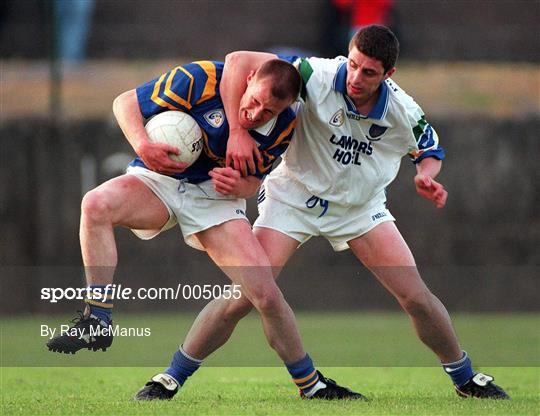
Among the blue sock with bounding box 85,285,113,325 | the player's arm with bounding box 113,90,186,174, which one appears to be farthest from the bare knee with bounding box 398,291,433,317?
the blue sock with bounding box 85,285,113,325

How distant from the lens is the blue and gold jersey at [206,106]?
22.3 feet

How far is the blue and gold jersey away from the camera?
6.79m

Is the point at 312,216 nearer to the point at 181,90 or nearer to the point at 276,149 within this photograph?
the point at 276,149

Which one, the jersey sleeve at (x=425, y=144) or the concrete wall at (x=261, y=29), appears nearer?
the jersey sleeve at (x=425, y=144)

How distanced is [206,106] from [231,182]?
458 mm

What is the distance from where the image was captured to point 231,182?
22.2ft

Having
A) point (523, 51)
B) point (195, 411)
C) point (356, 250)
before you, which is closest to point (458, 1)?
point (523, 51)

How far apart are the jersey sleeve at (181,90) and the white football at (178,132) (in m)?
0.06

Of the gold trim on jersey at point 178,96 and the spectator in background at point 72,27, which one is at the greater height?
the gold trim on jersey at point 178,96

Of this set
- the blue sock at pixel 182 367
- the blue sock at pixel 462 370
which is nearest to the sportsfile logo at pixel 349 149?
the blue sock at pixel 462 370

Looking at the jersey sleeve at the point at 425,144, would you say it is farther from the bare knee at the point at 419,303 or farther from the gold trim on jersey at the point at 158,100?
the gold trim on jersey at the point at 158,100

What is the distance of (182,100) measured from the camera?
6781 mm

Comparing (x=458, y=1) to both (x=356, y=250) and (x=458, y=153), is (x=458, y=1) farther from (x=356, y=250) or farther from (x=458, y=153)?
(x=356, y=250)

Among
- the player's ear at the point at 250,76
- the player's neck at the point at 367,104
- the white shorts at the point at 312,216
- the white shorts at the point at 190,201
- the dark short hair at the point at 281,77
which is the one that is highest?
the dark short hair at the point at 281,77
